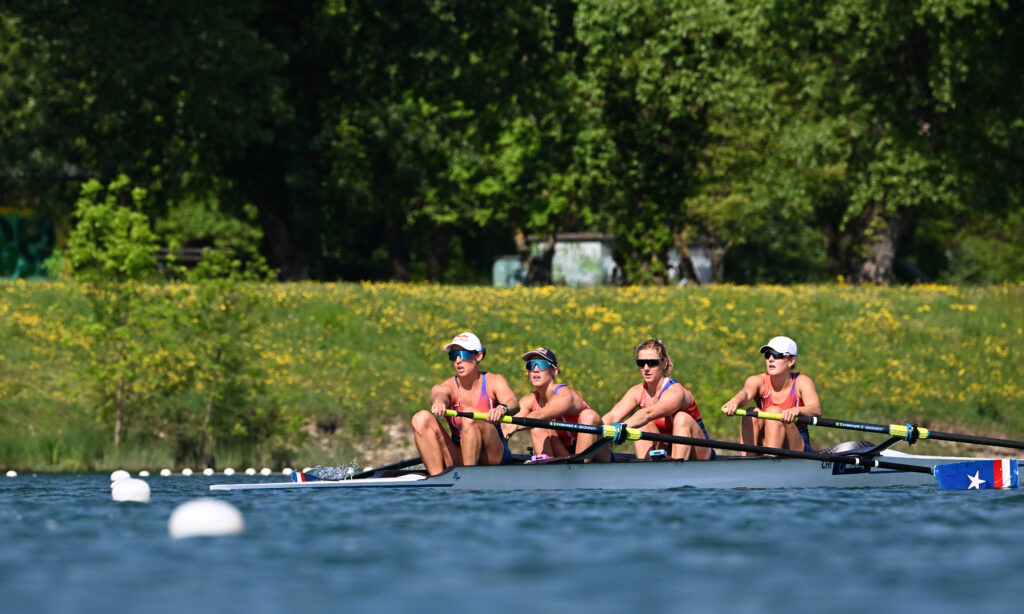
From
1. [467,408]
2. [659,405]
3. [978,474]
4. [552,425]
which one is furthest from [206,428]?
[978,474]

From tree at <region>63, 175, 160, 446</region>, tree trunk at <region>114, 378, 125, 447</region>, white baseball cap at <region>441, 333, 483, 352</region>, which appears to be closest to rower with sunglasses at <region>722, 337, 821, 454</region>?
white baseball cap at <region>441, 333, 483, 352</region>

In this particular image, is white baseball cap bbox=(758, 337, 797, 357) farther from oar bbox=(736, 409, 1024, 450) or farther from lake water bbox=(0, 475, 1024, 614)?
lake water bbox=(0, 475, 1024, 614)

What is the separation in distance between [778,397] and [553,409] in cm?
289

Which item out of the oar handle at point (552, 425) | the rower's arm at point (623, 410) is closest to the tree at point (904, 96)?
the rower's arm at point (623, 410)

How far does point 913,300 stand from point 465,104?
36.8 ft

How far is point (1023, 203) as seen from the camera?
36219mm

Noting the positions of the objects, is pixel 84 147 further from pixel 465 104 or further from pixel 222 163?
pixel 465 104

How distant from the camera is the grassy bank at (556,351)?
86.3ft

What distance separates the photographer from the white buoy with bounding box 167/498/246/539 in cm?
1140

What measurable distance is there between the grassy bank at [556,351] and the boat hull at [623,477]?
9.41 m

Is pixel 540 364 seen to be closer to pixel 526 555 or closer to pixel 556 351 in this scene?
pixel 526 555

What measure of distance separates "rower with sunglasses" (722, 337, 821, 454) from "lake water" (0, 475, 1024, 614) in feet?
6.95

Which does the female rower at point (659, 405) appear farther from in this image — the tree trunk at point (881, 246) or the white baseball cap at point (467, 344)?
the tree trunk at point (881, 246)

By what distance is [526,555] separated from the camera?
10.3 meters
